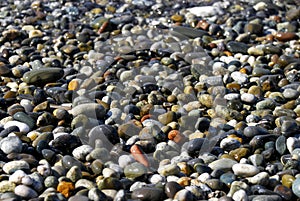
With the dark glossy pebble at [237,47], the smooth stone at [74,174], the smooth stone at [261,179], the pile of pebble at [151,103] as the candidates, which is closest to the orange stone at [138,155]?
the pile of pebble at [151,103]

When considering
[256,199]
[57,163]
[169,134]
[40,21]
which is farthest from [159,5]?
[256,199]

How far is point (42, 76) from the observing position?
3.96 meters

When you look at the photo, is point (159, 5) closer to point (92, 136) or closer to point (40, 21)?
point (40, 21)

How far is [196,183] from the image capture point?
107 inches

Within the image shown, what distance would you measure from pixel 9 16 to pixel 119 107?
2.40 meters

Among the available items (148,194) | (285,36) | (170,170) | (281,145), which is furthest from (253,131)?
(285,36)

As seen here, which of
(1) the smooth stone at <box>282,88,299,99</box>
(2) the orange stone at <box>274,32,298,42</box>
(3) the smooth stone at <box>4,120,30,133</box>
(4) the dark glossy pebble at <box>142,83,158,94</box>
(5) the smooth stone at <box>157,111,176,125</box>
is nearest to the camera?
(3) the smooth stone at <box>4,120,30,133</box>

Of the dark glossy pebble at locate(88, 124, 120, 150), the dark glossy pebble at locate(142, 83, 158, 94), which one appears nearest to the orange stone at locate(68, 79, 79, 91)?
the dark glossy pebble at locate(142, 83, 158, 94)

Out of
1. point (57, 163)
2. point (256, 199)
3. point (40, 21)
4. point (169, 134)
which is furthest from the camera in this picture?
point (40, 21)

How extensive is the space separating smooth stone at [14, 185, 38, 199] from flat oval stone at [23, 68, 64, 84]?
55.9 inches

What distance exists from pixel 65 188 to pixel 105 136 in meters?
0.56

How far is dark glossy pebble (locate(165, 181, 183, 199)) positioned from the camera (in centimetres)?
262

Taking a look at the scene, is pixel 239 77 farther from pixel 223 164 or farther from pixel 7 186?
pixel 7 186

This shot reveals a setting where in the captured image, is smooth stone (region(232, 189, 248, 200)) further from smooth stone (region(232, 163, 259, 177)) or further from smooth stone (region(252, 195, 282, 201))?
smooth stone (region(232, 163, 259, 177))
